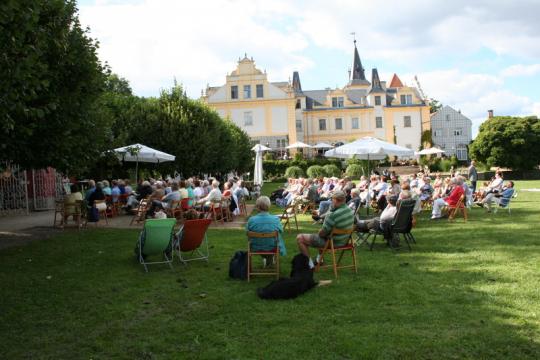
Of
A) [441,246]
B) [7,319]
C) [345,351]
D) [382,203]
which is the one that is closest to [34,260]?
[7,319]

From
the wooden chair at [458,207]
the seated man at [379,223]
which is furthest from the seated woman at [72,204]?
the wooden chair at [458,207]

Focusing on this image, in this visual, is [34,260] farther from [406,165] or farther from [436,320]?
[406,165]

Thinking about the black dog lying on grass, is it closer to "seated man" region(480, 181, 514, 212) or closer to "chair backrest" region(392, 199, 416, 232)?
"chair backrest" region(392, 199, 416, 232)

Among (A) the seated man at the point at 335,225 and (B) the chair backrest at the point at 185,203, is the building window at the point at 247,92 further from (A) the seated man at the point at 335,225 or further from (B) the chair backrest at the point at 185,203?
(A) the seated man at the point at 335,225

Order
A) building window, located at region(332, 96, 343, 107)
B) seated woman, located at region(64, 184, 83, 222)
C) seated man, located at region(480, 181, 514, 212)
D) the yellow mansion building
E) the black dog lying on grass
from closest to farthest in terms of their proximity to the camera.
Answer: the black dog lying on grass
seated woman, located at region(64, 184, 83, 222)
seated man, located at region(480, 181, 514, 212)
the yellow mansion building
building window, located at region(332, 96, 343, 107)

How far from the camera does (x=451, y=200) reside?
12719 millimetres

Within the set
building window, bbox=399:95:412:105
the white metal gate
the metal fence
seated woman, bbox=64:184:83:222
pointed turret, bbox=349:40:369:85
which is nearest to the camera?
→ seated woman, bbox=64:184:83:222

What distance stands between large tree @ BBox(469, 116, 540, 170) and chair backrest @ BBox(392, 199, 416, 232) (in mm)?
34328

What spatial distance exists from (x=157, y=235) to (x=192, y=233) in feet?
2.10

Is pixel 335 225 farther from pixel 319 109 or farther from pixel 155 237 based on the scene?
pixel 319 109

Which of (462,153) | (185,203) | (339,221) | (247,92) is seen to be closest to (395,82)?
(462,153)

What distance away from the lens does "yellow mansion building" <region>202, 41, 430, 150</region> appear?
5503cm

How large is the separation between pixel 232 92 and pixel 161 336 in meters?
51.8

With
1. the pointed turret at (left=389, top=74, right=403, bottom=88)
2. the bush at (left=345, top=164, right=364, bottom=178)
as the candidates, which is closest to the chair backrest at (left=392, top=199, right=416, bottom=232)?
the bush at (left=345, top=164, right=364, bottom=178)
